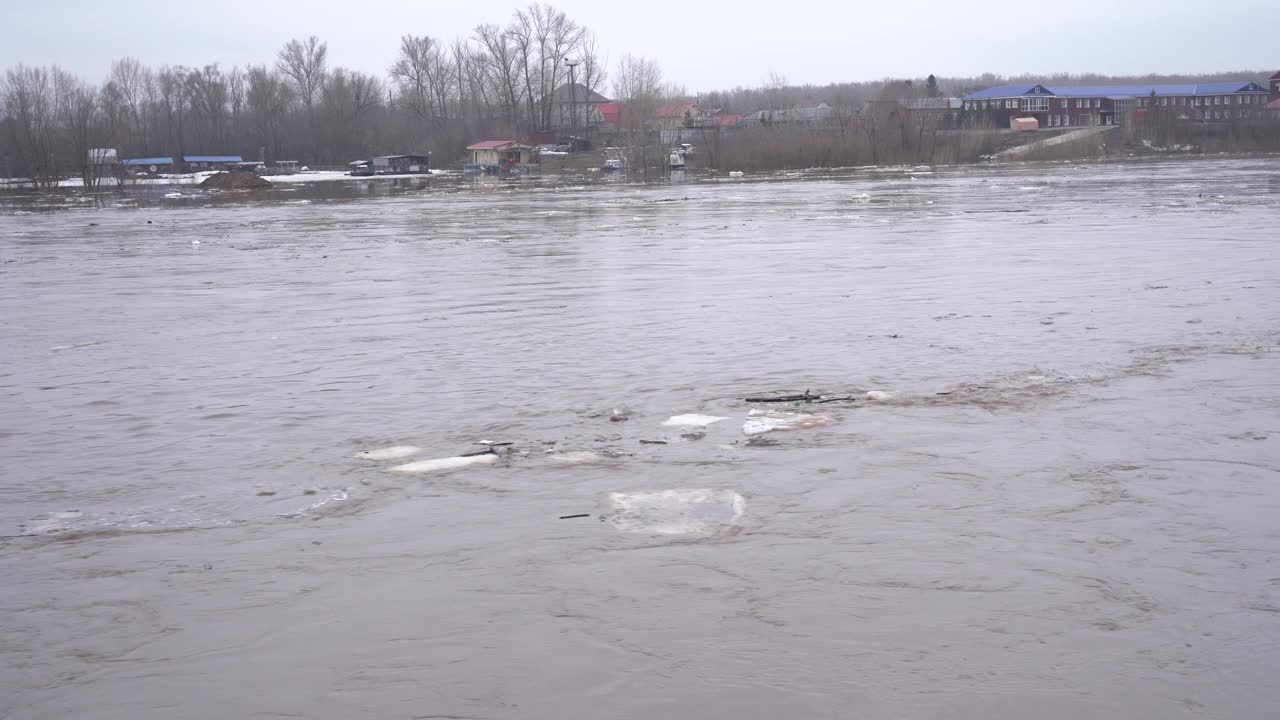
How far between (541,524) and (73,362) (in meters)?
6.14

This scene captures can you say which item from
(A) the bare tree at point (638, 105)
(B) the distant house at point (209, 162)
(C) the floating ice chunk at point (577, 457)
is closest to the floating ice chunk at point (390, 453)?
(C) the floating ice chunk at point (577, 457)

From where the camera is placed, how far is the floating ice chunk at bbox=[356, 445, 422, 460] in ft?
21.0

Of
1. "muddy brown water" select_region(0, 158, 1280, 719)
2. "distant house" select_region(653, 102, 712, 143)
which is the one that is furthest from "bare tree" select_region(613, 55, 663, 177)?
"muddy brown water" select_region(0, 158, 1280, 719)

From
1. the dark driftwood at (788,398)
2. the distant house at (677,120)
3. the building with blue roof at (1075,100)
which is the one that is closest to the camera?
the dark driftwood at (788,398)

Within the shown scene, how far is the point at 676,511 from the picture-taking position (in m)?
5.32

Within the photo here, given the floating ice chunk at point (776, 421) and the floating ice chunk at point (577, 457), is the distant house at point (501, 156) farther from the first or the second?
the floating ice chunk at point (577, 457)

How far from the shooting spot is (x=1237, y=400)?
7016 mm

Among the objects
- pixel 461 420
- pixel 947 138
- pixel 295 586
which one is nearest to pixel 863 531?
pixel 295 586

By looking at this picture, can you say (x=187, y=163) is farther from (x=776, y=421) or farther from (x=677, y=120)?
(x=776, y=421)

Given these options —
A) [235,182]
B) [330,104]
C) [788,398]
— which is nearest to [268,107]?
[330,104]

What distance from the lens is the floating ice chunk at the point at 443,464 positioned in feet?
20.0

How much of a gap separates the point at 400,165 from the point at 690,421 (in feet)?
313

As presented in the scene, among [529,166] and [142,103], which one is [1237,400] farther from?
[142,103]

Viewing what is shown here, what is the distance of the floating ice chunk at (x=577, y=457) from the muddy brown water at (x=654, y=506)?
2.6 inches
